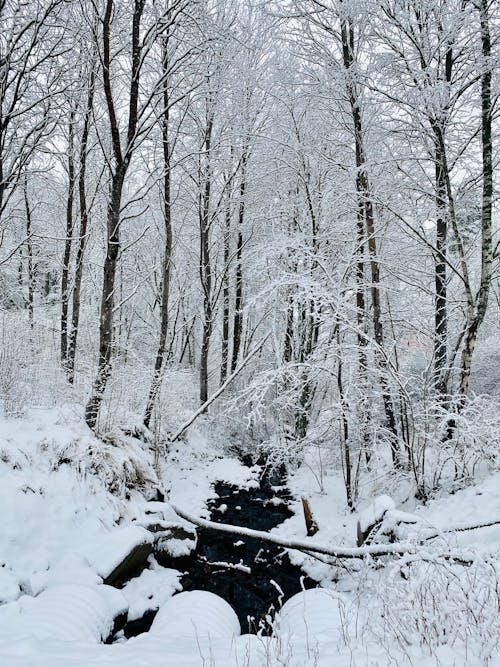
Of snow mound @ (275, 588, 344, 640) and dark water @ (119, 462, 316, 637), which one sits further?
dark water @ (119, 462, 316, 637)

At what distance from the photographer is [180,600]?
4188 mm

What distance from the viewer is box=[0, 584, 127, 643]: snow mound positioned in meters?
3.22

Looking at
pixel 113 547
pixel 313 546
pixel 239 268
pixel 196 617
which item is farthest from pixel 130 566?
pixel 239 268

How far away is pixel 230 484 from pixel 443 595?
6.90 m

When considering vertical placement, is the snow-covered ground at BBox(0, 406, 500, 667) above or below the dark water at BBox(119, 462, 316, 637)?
above

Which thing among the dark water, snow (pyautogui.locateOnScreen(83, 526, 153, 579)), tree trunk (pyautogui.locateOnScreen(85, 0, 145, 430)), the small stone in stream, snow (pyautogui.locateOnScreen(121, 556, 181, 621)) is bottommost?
the dark water

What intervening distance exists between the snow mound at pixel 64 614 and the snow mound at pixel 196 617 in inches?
19.0

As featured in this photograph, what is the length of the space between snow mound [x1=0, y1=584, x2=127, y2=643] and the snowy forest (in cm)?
2

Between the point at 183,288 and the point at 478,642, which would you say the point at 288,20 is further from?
the point at 183,288

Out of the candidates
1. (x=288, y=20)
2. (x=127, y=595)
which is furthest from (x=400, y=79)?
(x=127, y=595)

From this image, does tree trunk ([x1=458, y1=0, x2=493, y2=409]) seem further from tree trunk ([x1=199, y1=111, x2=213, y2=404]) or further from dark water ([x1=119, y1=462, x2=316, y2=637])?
tree trunk ([x1=199, y1=111, x2=213, y2=404])

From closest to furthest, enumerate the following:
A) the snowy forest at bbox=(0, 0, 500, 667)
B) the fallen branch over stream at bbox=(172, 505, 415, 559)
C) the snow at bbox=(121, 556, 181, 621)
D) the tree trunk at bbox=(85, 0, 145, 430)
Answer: the snowy forest at bbox=(0, 0, 500, 667) < the fallen branch over stream at bbox=(172, 505, 415, 559) < the snow at bbox=(121, 556, 181, 621) < the tree trunk at bbox=(85, 0, 145, 430)

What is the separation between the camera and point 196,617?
3.81 meters

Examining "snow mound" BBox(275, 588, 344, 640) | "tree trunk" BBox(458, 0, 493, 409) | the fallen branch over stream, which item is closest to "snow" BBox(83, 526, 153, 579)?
the fallen branch over stream
